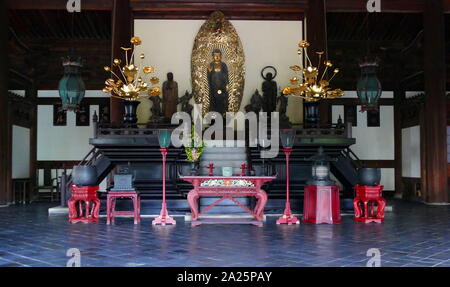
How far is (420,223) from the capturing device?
242 inches

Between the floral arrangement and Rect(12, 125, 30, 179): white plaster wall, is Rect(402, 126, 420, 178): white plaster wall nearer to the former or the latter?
the floral arrangement

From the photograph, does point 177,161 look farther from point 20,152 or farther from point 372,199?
point 20,152

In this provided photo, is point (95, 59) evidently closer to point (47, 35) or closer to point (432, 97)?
point (47, 35)

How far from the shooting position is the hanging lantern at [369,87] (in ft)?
24.7

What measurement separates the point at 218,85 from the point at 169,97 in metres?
1.08

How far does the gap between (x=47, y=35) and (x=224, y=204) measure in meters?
6.87

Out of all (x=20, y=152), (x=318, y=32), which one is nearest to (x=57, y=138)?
(x=20, y=152)

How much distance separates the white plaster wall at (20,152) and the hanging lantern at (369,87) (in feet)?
23.4

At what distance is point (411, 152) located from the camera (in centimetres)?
1052

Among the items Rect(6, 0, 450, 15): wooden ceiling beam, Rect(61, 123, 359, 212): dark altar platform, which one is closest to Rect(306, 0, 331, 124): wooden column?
Rect(6, 0, 450, 15): wooden ceiling beam

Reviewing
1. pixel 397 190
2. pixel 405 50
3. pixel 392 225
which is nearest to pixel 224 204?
pixel 392 225

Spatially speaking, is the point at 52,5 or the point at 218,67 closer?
the point at 52,5

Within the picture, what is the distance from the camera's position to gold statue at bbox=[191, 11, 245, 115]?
10.4m

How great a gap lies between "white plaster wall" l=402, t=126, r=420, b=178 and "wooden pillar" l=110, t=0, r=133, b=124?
615 cm
